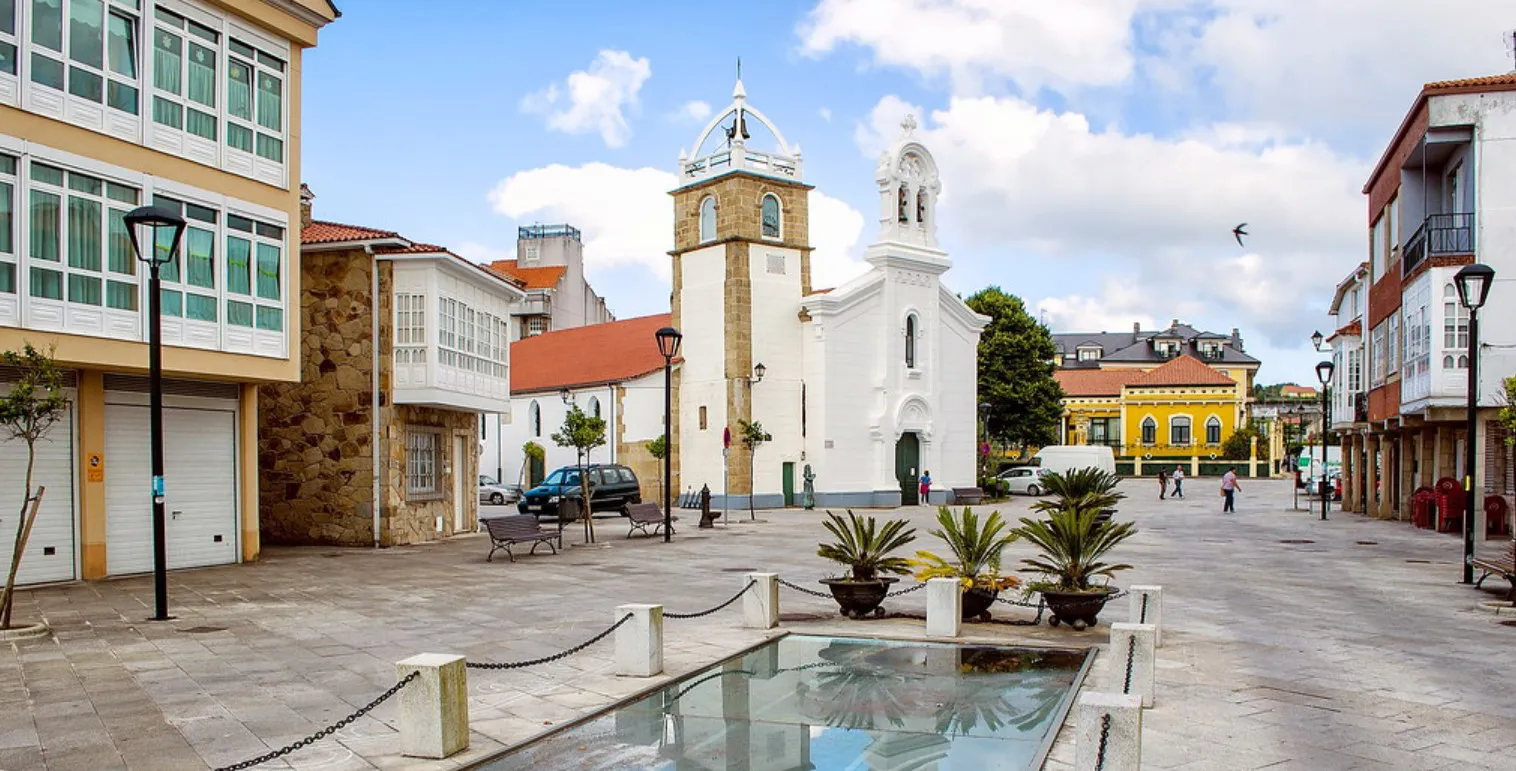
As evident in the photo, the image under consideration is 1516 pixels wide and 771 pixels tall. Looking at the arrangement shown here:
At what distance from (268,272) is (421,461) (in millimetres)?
7003

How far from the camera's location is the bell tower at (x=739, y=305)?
4338cm

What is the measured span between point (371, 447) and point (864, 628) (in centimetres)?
1427

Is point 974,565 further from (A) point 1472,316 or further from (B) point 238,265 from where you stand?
(B) point 238,265

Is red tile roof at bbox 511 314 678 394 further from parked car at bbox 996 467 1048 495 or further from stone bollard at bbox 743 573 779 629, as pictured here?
stone bollard at bbox 743 573 779 629

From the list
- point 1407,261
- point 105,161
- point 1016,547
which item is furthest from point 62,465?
point 1407,261

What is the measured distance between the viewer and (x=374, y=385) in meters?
23.7

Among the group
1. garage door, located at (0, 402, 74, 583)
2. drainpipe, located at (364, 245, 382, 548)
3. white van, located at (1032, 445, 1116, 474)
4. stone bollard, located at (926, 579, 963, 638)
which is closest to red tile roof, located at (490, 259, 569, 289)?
white van, located at (1032, 445, 1116, 474)

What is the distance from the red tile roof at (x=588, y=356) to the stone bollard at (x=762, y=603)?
34.3m

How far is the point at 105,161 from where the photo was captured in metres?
16.3

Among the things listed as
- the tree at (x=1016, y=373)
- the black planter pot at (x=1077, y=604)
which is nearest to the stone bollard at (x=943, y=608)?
the black planter pot at (x=1077, y=604)

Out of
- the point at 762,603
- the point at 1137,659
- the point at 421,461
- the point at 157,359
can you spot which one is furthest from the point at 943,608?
the point at 421,461

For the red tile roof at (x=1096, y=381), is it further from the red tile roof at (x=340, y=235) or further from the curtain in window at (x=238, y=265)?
the curtain in window at (x=238, y=265)

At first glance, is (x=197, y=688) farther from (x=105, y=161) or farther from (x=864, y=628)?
(x=105, y=161)

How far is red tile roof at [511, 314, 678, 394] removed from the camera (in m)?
49.2
